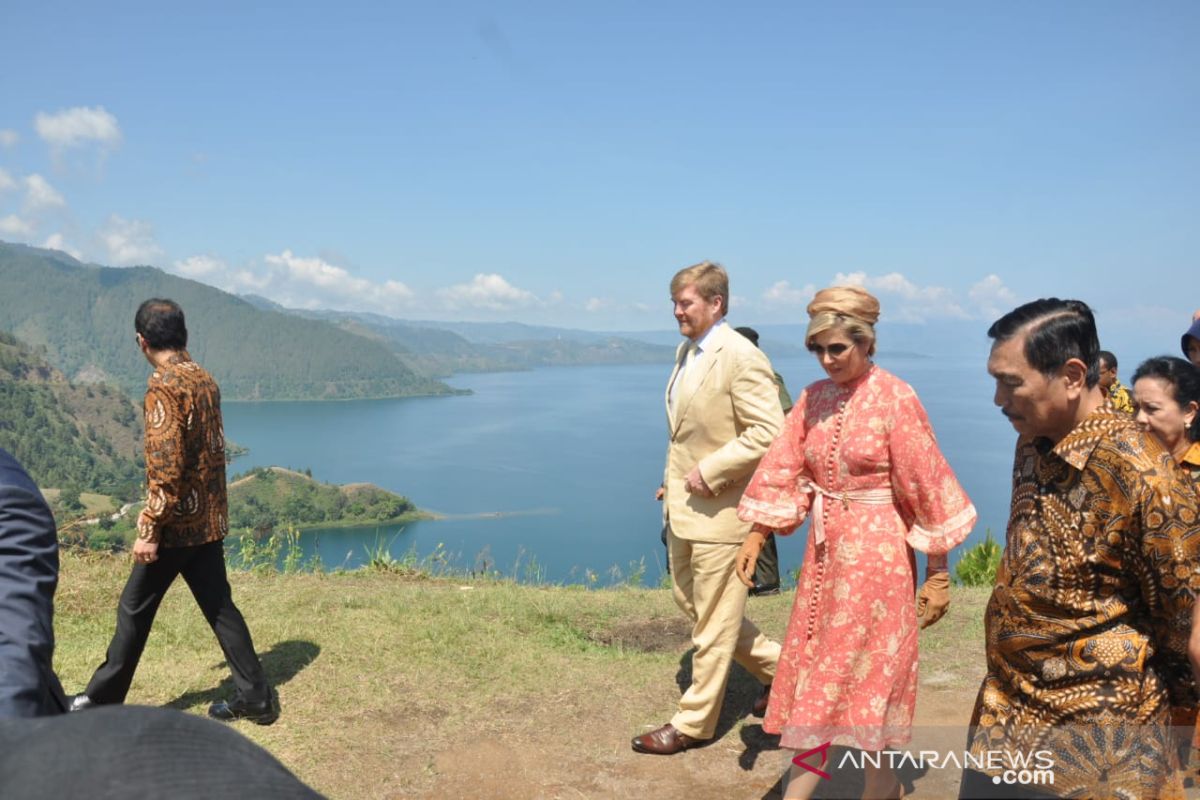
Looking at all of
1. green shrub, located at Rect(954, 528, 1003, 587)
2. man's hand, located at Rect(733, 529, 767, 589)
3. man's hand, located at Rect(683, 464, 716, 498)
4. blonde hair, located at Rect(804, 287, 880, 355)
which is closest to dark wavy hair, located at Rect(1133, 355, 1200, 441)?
blonde hair, located at Rect(804, 287, 880, 355)

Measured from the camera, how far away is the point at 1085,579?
2.00m

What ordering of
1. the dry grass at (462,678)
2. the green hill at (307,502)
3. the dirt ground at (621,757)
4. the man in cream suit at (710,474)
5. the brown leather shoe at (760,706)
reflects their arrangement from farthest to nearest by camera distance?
1. the green hill at (307,502)
2. the brown leather shoe at (760,706)
3. the man in cream suit at (710,474)
4. the dry grass at (462,678)
5. the dirt ground at (621,757)

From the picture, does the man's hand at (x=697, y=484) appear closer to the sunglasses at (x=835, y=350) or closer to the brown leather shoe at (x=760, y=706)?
the sunglasses at (x=835, y=350)

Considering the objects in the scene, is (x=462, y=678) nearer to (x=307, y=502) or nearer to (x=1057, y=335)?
(x=1057, y=335)

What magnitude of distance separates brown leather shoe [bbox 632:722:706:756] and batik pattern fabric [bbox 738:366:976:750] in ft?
2.87

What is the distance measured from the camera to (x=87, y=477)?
72750 mm

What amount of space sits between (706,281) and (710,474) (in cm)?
90

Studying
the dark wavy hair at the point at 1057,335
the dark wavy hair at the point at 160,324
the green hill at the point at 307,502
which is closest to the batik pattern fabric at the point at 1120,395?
the dark wavy hair at the point at 1057,335

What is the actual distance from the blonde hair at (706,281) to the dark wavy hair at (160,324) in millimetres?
2264

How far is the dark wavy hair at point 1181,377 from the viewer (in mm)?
3352

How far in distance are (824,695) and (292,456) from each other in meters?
101

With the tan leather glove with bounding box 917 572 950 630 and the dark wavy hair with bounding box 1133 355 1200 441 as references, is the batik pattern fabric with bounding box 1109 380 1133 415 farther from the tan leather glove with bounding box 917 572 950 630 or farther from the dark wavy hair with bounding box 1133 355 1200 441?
the tan leather glove with bounding box 917 572 950 630

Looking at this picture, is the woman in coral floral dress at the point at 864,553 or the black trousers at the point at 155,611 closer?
the woman in coral floral dress at the point at 864,553

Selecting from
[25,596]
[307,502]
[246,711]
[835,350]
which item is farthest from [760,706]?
[307,502]
